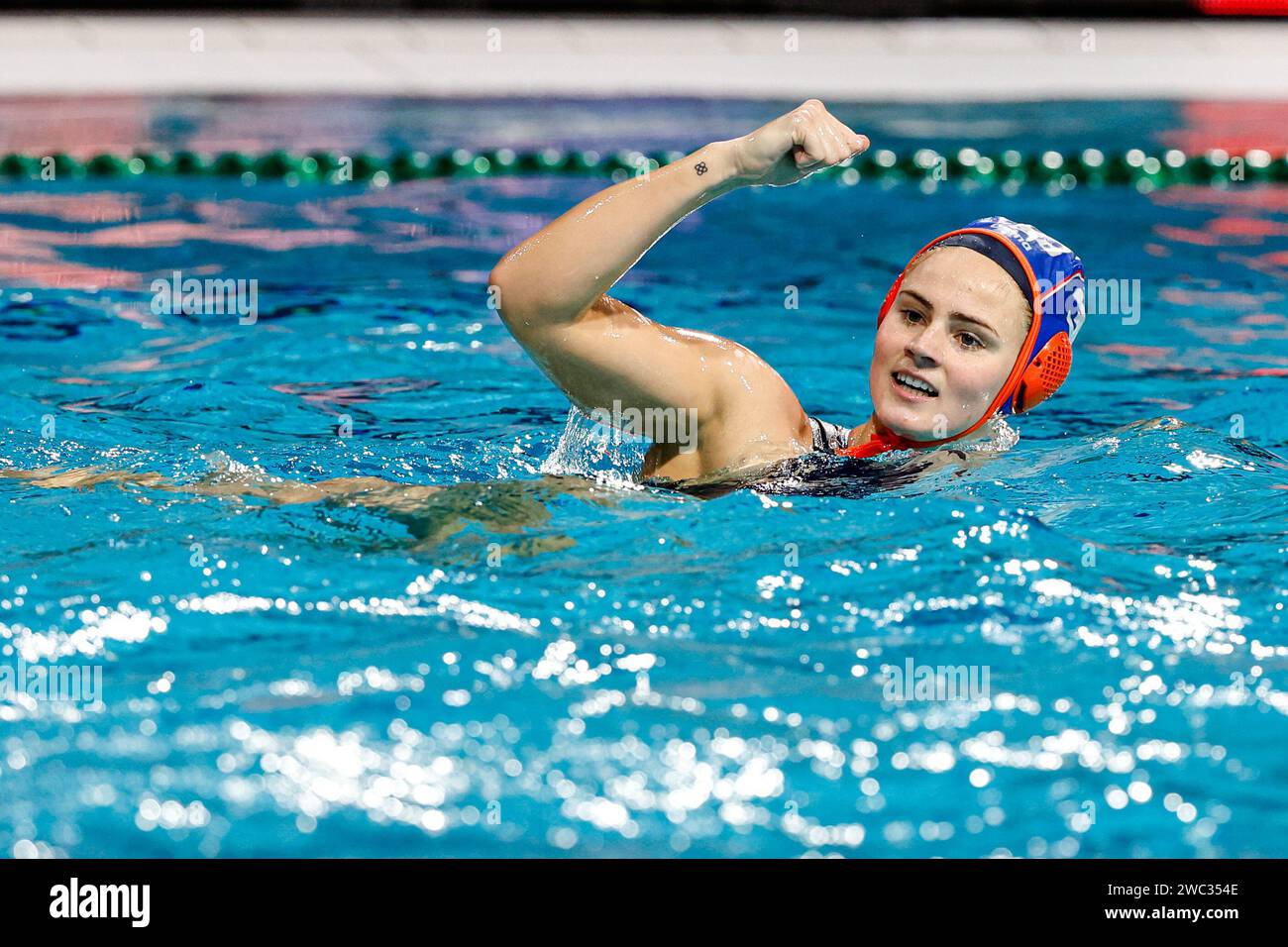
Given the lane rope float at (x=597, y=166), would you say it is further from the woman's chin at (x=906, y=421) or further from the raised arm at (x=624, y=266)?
the raised arm at (x=624, y=266)

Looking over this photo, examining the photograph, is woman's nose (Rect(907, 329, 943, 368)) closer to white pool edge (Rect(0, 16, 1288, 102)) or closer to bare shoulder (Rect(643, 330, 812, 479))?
bare shoulder (Rect(643, 330, 812, 479))

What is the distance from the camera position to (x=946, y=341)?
3.02 meters

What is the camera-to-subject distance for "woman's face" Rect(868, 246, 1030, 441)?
9.91ft

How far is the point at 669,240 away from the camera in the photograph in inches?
269

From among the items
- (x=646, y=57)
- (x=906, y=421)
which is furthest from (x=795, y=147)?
(x=646, y=57)

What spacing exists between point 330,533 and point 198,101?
21.9ft

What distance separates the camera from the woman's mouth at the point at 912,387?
3.04 m

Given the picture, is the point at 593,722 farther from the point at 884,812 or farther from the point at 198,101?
the point at 198,101

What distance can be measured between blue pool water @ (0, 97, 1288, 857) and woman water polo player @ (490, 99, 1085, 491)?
0.50ft

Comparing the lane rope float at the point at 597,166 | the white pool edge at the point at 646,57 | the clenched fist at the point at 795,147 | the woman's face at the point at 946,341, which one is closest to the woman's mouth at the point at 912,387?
the woman's face at the point at 946,341

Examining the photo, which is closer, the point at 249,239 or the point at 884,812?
the point at 884,812

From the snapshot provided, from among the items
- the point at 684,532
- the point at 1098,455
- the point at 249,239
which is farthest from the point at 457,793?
the point at 249,239

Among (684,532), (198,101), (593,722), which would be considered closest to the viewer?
(593,722)

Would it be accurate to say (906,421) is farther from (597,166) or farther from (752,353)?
(597,166)
